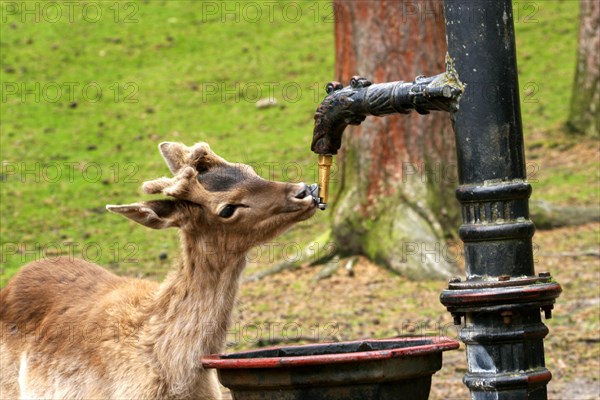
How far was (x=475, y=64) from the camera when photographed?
3.79 metres

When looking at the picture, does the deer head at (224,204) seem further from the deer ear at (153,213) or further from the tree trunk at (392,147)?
the tree trunk at (392,147)

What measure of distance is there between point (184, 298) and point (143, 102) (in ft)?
42.5

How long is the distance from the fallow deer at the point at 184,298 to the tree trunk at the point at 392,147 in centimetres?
544

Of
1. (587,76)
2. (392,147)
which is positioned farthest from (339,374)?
(587,76)

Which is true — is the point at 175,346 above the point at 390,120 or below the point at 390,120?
below

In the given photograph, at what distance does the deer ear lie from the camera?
198 inches

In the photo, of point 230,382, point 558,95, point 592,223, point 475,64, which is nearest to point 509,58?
point 475,64

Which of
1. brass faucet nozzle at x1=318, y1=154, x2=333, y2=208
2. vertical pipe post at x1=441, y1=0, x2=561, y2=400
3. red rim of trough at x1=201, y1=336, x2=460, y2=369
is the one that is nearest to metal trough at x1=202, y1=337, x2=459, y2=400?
red rim of trough at x1=201, y1=336, x2=460, y2=369

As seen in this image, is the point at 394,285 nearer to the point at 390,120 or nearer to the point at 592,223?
the point at 390,120

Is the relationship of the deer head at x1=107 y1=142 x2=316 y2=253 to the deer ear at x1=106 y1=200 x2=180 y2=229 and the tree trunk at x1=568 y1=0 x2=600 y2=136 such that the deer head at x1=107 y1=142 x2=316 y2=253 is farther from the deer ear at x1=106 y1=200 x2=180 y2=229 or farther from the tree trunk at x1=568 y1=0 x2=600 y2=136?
the tree trunk at x1=568 y1=0 x2=600 y2=136

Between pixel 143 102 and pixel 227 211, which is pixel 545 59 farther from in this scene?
pixel 227 211

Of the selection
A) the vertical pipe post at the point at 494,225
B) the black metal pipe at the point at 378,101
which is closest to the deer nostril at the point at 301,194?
the black metal pipe at the point at 378,101

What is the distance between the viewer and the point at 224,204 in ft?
17.4

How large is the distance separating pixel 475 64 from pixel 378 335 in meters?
5.31
